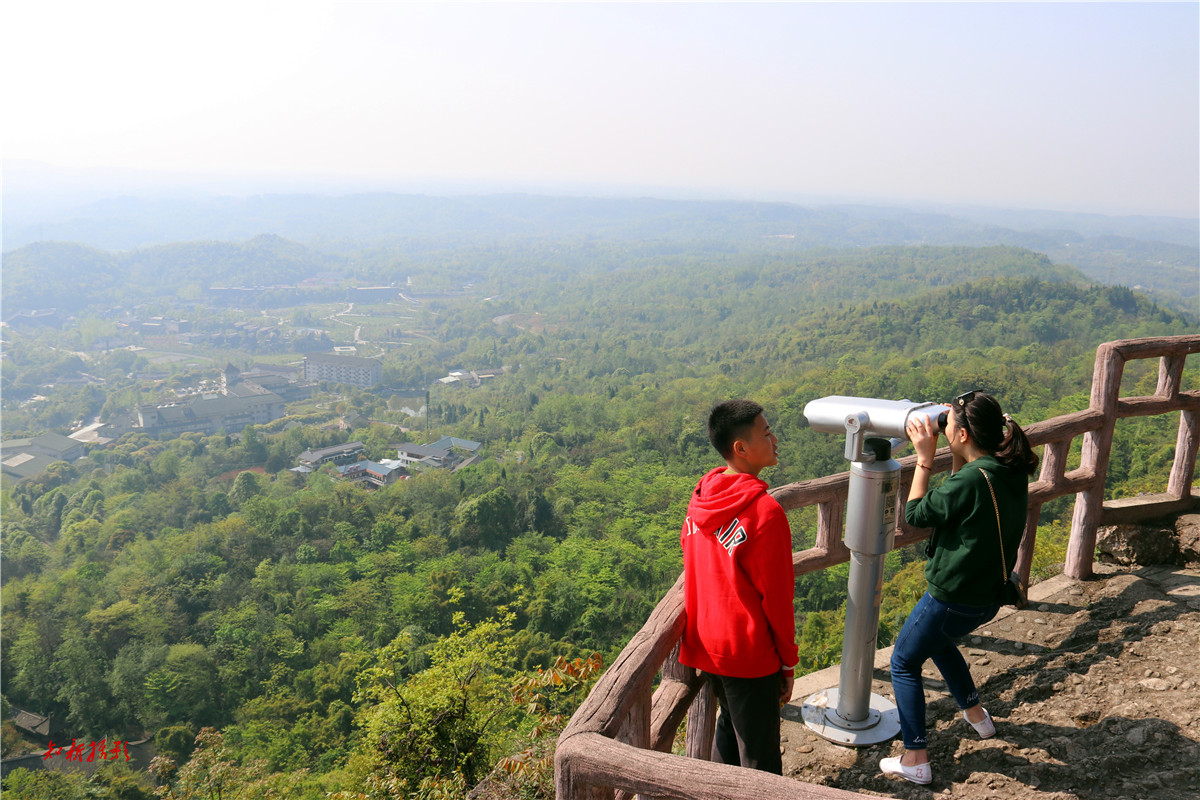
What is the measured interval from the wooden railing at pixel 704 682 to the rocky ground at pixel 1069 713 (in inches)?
14.4

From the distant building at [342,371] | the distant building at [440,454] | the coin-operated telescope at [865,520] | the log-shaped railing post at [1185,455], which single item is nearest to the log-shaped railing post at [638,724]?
the coin-operated telescope at [865,520]

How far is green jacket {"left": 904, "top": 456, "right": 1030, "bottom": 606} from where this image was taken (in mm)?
1961

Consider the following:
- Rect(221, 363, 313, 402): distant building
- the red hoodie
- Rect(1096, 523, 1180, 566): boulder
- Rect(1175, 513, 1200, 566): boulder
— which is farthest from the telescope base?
Rect(221, 363, 313, 402): distant building

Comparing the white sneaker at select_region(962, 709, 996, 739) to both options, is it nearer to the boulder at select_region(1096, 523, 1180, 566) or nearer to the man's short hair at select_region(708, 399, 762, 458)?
the man's short hair at select_region(708, 399, 762, 458)

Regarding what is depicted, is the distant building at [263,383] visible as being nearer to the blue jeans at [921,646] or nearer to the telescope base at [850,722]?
the telescope base at [850,722]

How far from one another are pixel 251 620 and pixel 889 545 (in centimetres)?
3017

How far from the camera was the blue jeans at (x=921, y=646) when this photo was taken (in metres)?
2.07

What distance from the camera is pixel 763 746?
1.81 meters

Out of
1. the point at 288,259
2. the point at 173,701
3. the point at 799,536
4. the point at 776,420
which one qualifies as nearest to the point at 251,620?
the point at 173,701

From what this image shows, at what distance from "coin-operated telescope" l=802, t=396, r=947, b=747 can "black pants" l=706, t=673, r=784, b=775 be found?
1.65 ft

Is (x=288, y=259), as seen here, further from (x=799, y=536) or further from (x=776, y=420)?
(x=799, y=536)

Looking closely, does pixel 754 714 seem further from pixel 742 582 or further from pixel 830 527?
pixel 830 527

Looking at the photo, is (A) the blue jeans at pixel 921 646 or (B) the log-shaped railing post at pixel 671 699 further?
(A) the blue jeans at pixel 921 646

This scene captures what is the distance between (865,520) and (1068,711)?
3.55 ft
